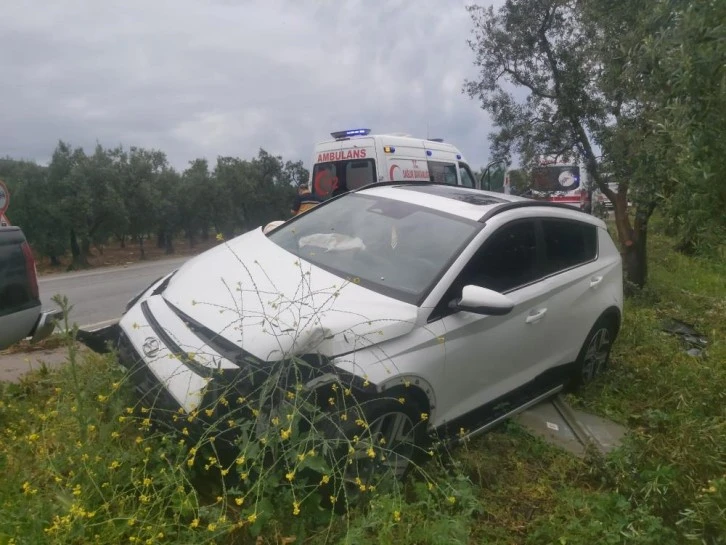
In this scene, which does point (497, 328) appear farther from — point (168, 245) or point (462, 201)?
point (168, 245)

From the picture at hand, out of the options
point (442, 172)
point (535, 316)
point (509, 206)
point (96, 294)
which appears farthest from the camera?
point (96, 294)

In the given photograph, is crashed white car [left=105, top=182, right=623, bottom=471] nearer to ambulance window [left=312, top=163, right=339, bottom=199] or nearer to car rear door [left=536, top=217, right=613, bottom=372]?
car rear door [left=536, top=217, right=613, bottom=372]

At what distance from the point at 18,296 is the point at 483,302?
341 cm

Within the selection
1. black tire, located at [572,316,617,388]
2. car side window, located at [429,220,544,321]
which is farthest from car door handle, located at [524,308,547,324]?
black tire, located at [572,316,617,388]

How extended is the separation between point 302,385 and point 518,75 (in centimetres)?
857

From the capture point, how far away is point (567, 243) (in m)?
4.95

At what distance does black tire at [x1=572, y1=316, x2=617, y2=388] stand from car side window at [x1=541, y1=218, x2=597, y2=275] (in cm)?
61

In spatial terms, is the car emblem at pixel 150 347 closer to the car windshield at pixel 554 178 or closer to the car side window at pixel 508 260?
the car side window at pixel 508 260

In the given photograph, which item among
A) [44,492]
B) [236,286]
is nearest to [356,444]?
[236,286]

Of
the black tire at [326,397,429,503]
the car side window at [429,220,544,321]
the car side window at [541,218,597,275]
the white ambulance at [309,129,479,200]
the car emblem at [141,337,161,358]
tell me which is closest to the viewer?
the black tire at [326,397,429,503]

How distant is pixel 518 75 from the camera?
1003 cm

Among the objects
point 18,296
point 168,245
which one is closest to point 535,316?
point 18,296

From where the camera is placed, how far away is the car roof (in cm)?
436

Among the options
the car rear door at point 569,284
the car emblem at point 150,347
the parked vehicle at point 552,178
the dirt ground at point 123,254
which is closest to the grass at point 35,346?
the car emblem at point 150,347
